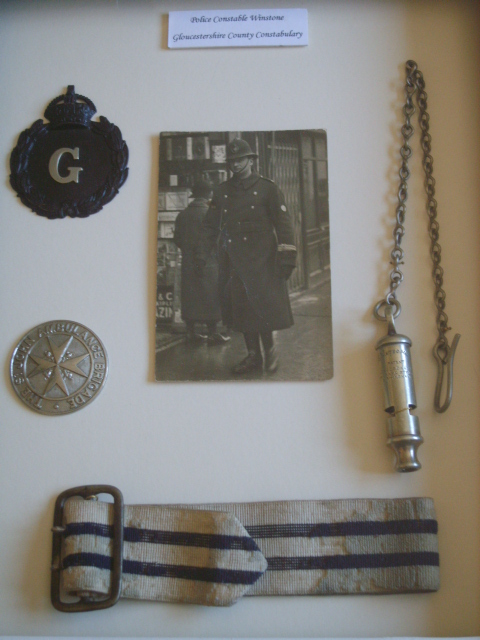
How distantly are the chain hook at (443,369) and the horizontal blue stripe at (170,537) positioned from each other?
490mm

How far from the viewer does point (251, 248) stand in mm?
1327

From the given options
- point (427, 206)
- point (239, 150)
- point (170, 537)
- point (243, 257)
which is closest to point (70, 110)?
point (239, 150)

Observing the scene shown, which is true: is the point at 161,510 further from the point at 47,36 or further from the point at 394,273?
the point at 47,36

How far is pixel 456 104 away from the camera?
54.6 inches

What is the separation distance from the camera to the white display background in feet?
3.93

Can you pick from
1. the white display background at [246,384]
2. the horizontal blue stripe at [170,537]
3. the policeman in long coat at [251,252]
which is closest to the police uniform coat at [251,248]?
the policeman in long coat at [251,252]

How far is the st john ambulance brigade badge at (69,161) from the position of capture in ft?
4.50

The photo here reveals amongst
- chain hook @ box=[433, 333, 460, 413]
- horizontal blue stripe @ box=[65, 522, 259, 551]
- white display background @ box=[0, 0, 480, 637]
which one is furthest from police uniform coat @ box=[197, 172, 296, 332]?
horizontal blue stripe @ box=[65, 522, 259, 551]

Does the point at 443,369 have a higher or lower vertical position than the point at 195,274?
lower

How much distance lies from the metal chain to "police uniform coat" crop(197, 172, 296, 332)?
24 cm

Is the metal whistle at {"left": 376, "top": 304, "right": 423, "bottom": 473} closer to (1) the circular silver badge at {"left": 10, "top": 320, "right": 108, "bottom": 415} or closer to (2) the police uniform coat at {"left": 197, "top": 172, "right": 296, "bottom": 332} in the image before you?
(2) the police uniform coat at {"left": 197, "top": 172, "right": 296, "bottom": 332}

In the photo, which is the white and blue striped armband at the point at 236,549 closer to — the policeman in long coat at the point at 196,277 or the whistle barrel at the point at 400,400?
the whistle barrel at the point at 400,400

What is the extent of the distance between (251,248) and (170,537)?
A: 2.12 feet

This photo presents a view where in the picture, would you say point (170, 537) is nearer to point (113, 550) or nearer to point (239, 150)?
point (113, 550)
